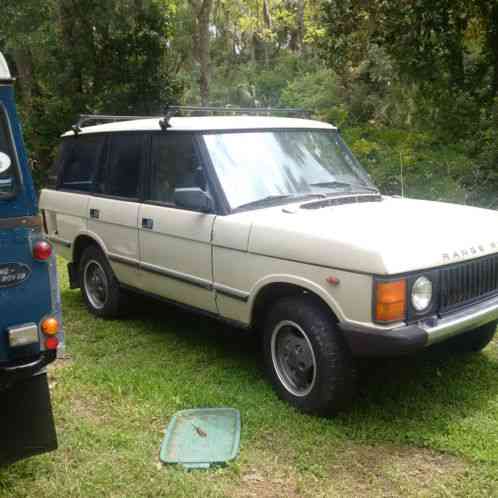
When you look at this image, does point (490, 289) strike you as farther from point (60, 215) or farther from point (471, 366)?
→ point (60, 215)

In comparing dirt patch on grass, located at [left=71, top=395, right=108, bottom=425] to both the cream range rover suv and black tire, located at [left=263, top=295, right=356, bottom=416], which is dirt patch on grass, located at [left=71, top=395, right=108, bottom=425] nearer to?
the cream range rover suv

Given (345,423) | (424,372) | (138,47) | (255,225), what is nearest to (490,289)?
(424,372)

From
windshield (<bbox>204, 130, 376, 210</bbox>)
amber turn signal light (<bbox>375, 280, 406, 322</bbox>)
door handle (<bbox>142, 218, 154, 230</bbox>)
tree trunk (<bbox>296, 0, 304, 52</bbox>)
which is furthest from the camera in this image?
tree trunk (<bbox>296, 0, 304, 52</bbox>)

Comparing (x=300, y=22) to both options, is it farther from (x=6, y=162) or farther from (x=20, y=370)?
(x=20, y=370)

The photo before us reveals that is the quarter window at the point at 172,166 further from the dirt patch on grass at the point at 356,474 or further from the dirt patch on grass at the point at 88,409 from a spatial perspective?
the dirt patch on grass at the point at 356,474

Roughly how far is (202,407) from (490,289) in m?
2.21

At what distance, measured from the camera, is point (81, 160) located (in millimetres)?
6340

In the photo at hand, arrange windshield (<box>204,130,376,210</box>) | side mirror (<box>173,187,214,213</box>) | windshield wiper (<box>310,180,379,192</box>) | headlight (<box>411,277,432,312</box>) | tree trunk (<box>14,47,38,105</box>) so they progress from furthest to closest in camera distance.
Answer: tree trunk (<box>14,47,38,105</box>)
windshield wiper (<box>310,180,379,192</box>)
windshield (<box>204,130,376,210</box>)
side mirror (<box>173,187,214,213</box>)
headlight (<box>411,277,432,312</box>)

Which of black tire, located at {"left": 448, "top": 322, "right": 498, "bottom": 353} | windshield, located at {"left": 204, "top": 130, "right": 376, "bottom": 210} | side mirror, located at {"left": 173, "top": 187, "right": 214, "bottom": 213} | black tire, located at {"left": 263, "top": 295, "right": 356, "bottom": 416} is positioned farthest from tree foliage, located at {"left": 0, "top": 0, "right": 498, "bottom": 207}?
black tire, located at {"left": 263, "top": 295, "right": 356, "bottom": 416}

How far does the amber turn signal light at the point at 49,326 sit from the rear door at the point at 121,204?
2309 mm

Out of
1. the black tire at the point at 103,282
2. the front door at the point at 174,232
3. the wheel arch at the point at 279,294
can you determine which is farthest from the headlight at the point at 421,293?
the black tire at the point at 103,282

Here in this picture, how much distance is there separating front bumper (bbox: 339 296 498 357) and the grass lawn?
0.64m

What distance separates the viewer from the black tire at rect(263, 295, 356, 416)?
3846 mm

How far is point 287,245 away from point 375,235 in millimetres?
619
